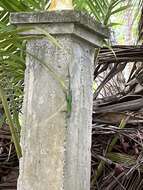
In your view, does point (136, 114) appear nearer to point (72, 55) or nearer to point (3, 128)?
point (3, 128)

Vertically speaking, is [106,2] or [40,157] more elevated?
[106,2]

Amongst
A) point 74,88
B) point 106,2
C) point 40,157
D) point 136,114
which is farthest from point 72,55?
point 136,114

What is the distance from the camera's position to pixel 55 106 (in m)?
1.75

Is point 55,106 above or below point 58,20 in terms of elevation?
below

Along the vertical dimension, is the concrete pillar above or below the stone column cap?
below

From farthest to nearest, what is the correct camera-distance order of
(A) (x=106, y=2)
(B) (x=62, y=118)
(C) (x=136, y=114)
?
(C) (x=136, y=114)
(A) (x=106, y=2)
(B) (x=62, y=118)

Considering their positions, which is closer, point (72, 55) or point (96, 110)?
point (72, 55)

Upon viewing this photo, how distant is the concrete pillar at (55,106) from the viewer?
1733mm

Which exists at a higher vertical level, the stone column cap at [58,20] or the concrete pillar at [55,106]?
the stone column cap at [58,20]

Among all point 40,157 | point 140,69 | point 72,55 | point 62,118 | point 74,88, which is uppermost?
point 140,69

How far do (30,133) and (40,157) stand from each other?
0.09 m

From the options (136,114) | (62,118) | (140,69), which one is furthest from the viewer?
(140,69)

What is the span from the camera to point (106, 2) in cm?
236

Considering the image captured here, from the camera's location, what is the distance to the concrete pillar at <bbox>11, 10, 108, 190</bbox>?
1.73 meters
